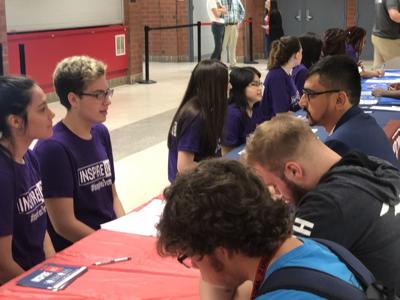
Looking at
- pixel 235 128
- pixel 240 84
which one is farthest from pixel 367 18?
pixel 235 128

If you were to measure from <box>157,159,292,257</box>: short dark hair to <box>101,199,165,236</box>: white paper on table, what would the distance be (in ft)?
3.66

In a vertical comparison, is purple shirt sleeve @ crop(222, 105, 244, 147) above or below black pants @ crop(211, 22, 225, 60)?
below

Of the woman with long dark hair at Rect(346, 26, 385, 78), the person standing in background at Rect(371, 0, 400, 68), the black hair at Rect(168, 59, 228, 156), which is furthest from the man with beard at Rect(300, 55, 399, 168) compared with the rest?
the person standing in background at Rect(371, 0, 400, 68)

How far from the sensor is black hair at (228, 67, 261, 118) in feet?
14.8

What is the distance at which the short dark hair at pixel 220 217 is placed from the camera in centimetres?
127

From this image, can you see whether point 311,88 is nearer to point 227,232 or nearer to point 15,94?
point 15,94

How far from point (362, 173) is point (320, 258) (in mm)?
572

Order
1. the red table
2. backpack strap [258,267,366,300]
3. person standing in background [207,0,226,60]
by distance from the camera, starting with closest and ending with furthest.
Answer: backpack strap [258,267,366,300], the red table, person standing in background [207,0,226,60]

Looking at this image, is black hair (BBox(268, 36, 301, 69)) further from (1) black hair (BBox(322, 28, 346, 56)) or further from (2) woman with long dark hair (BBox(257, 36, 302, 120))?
(1) black hair (BBox(322, 28, 346, 56))

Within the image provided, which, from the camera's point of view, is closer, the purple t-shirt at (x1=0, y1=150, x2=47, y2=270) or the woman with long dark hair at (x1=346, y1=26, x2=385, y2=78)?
the purple t-shirt at (x1=0, y1=150, x2=47, y2=270)

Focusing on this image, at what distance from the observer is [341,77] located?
10.3 feet

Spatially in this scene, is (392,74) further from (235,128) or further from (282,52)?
(235,128)

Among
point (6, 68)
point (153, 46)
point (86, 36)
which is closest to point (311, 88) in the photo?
point (6, 68)

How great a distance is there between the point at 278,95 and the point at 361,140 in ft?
8.20
